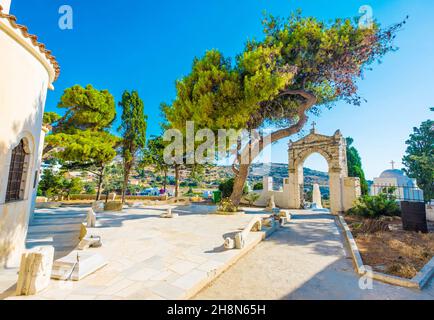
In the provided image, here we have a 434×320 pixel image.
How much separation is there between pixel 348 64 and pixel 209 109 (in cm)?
805

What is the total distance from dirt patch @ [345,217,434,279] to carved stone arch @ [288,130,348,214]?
5.32 m

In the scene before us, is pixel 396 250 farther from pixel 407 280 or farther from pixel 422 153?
pixel 422 153

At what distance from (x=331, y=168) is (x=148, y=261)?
13.2 metres

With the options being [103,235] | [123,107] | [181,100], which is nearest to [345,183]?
[181,100]

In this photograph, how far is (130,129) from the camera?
1936 centimetres

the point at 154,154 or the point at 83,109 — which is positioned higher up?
the point at 83,109

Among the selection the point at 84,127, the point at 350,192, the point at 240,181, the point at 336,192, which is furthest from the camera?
the point at 84,127

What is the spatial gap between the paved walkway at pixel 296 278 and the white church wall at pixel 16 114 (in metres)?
5.48

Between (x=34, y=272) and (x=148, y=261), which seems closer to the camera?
(x=34, y=272)

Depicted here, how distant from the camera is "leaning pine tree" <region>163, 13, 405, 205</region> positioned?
398 inches

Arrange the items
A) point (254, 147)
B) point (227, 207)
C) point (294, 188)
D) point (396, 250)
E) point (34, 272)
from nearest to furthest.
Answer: point (34, 272) < point (396, 250) < point (227, 207) < point (254, 147) < point (294, 188)

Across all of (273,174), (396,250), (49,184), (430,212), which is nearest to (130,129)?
(49,184)

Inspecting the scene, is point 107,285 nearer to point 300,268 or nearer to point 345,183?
point 300,268
